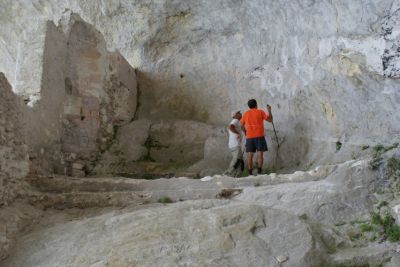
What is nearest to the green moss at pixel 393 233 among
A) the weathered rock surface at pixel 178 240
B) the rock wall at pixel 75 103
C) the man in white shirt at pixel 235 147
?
the weathered rock surface at pixel 178 240

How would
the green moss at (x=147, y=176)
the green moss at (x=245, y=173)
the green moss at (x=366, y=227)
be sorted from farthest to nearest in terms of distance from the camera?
the green moss at (x=147, y=176) → the green moss at (x=245, y=173) → the green moss at (x=366, y=227)

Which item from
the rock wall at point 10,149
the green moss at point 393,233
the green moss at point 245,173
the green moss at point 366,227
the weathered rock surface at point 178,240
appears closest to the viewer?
the weathered rock surface at point 178,240

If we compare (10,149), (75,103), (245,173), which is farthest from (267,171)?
(10,149)

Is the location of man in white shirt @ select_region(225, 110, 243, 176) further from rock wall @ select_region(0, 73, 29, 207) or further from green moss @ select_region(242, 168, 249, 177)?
rock wall @ select_region(0, 73, 29, 207)

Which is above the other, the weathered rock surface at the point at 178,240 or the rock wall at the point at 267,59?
the rock wall at the point at 267,59

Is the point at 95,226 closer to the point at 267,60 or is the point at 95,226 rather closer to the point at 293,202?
the point at 293,202

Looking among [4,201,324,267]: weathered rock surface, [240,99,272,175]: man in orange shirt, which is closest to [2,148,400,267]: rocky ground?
[4,201,324,267]: weathered rock surface

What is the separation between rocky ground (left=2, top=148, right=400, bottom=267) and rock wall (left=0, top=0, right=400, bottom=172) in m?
0.93

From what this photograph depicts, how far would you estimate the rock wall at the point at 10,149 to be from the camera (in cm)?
445

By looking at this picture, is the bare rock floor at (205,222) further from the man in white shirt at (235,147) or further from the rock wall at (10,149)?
the man in white shirt at (235,147)

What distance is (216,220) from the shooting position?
3.91 metres

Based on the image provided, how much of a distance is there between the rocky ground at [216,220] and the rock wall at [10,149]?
0.57 feet

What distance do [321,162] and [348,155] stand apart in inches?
20.3

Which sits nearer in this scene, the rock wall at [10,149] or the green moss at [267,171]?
the rock wall at [10,149]
